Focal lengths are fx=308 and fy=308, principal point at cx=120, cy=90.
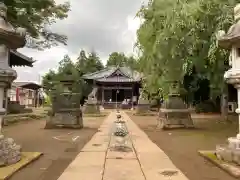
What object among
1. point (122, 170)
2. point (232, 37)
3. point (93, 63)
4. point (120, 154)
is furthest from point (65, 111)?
point (93, 63)

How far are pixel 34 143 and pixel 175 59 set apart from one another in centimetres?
621

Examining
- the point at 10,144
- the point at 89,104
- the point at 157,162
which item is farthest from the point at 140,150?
the point at 89,104

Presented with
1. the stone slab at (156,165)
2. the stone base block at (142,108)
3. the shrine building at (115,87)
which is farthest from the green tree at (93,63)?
the stone slab at (156,165)

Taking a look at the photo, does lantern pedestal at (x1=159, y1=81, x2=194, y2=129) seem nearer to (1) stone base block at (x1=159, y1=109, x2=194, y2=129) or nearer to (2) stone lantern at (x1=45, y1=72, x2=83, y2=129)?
(1) stone base block at (x1=159, y1=109, x2=194, y2=129)

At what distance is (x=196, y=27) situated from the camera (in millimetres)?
10438

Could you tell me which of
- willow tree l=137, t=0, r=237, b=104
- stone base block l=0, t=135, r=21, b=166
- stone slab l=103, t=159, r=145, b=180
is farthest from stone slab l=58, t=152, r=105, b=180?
willow tree l=137, t=0, r=237, b=104

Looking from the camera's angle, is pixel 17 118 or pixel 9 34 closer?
pixel 9 34

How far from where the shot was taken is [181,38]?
11.0m

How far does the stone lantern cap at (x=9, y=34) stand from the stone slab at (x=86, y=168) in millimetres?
3012

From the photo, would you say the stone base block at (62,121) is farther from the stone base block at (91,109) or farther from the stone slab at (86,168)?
the stone base block at (91,109)

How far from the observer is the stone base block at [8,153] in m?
6.01

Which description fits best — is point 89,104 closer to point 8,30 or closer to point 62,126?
point 62,126

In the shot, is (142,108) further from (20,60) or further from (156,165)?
(156,165)

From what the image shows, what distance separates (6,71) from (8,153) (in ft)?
5.57
